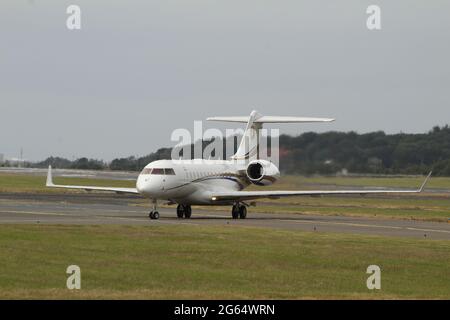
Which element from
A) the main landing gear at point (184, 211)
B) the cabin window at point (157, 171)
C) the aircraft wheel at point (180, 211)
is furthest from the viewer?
the main landing gear at point (184, 211)

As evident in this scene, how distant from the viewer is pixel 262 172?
57.1 metres

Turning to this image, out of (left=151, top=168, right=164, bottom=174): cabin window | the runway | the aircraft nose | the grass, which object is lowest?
the grass

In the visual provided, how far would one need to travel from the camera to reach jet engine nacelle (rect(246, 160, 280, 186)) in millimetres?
57125

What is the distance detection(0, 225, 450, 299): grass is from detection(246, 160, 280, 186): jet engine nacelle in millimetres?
18108

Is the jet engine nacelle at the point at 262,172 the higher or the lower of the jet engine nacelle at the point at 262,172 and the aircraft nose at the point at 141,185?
the higher

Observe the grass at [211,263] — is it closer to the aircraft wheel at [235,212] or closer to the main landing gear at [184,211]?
the main landing gear at [184,211]

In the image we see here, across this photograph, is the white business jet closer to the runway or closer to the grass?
the runway

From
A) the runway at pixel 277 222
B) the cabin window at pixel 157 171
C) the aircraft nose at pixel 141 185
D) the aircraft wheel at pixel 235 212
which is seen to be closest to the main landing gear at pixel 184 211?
the runway at pixel 277 222

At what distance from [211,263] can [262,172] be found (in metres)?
29.8

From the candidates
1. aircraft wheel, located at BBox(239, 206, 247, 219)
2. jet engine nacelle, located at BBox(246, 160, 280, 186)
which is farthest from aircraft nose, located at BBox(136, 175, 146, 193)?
jet engine nacelle, located at BBox(246, 160, 280, 186)

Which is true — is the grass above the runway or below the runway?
below

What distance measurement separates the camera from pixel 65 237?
33656 mm

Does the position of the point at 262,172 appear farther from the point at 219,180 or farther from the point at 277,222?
the point at 277,222

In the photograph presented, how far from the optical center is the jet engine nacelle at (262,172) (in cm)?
5712
